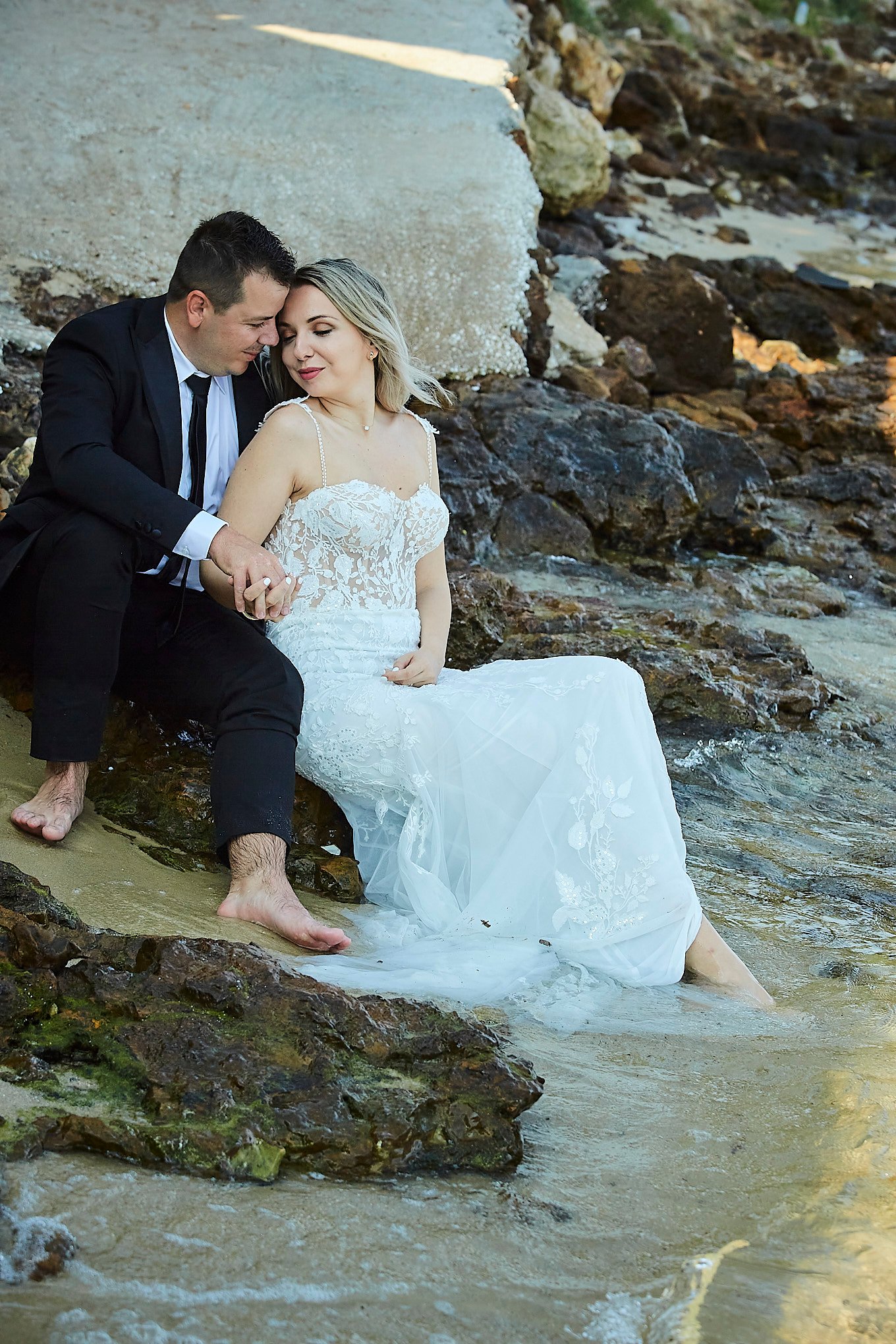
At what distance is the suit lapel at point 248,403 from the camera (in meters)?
3.76

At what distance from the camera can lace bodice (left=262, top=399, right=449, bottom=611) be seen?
3635 millimetres

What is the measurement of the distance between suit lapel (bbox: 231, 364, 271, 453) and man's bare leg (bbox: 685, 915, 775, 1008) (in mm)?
1876

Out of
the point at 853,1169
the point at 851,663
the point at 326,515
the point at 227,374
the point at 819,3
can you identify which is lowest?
the point at 851,663

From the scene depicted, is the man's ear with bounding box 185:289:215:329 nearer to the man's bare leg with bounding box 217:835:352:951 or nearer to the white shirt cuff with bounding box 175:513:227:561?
the white shirt cuff with bounding box 175:513:227:561

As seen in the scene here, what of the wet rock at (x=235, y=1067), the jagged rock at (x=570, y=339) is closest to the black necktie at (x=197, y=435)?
the wet rock at (x=235, y=1067)

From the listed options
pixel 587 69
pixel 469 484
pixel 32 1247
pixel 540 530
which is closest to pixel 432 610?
pixel 32 1247

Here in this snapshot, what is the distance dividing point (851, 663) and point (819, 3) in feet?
90.2

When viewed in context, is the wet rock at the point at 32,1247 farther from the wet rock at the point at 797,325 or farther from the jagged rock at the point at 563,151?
the wet rock at the point at 797,325

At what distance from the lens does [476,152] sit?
9.44m

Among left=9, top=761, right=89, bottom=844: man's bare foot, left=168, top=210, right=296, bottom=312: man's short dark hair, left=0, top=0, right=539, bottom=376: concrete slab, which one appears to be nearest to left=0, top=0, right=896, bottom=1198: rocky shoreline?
left=9, top=761, right=89, bottom=844: man's bare foot

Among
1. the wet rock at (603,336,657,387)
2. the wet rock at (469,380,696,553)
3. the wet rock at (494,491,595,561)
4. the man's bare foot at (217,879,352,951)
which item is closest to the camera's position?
the man's bare foot at (217,879,352,951)

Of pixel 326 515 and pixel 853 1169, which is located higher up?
pixel 326 515

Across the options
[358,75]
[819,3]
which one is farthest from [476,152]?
[819,3]

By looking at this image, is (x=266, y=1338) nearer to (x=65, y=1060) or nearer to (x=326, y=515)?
(x=65, y=1060)
